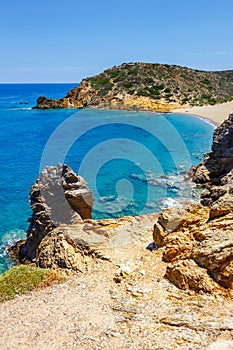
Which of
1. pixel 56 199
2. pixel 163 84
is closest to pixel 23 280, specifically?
pixel 56 199

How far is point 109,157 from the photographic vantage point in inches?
1609

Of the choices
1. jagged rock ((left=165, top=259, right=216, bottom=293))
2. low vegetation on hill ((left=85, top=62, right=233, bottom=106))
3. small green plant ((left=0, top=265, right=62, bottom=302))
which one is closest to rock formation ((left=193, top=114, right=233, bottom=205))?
jagged rock ((left=165, top=259, right=216, bottom=293))

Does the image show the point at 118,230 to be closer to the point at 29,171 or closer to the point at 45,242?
the point at 45,242

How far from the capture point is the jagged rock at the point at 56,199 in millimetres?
16672

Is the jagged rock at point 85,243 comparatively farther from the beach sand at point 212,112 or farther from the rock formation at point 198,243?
the beach sand at point 212,112

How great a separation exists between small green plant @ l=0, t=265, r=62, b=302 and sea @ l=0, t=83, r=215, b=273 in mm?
6559

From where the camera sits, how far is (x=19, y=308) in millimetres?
10383

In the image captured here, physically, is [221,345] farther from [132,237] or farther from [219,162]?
[219,162]

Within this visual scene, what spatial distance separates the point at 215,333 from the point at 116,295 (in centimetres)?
363

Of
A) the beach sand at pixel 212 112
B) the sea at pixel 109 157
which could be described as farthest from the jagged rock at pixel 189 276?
the beach sand at pixel 212 112

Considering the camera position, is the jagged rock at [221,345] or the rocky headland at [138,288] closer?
the jagged rock at [221,345]

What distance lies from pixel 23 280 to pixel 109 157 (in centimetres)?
2972

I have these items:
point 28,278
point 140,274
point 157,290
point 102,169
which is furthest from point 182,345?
point 102,169

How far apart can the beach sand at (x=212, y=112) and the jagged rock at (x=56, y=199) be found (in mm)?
48242
